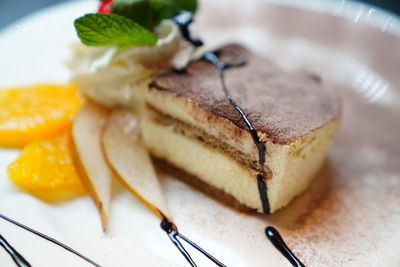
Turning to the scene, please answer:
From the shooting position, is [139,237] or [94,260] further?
[139,237]

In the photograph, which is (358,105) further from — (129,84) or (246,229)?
(129,84)

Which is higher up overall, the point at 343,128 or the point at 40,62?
the point at 343,128

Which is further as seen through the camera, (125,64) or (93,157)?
(125,64)

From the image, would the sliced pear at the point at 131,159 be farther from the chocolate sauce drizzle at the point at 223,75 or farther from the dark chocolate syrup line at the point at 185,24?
the dark chocolate syrup line at the point at 185,24

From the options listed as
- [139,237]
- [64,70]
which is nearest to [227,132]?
[139,237]

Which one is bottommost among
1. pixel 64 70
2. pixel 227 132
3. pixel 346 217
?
pixel 64 70

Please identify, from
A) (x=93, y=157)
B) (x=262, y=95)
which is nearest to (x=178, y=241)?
(x=93, y=157)

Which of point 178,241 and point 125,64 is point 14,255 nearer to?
point 178,241

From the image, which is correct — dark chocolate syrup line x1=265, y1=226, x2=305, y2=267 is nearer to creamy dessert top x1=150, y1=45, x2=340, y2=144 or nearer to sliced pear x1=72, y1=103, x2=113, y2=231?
creamy dessert top x1=150, y1=45, x2=340, y2=144
